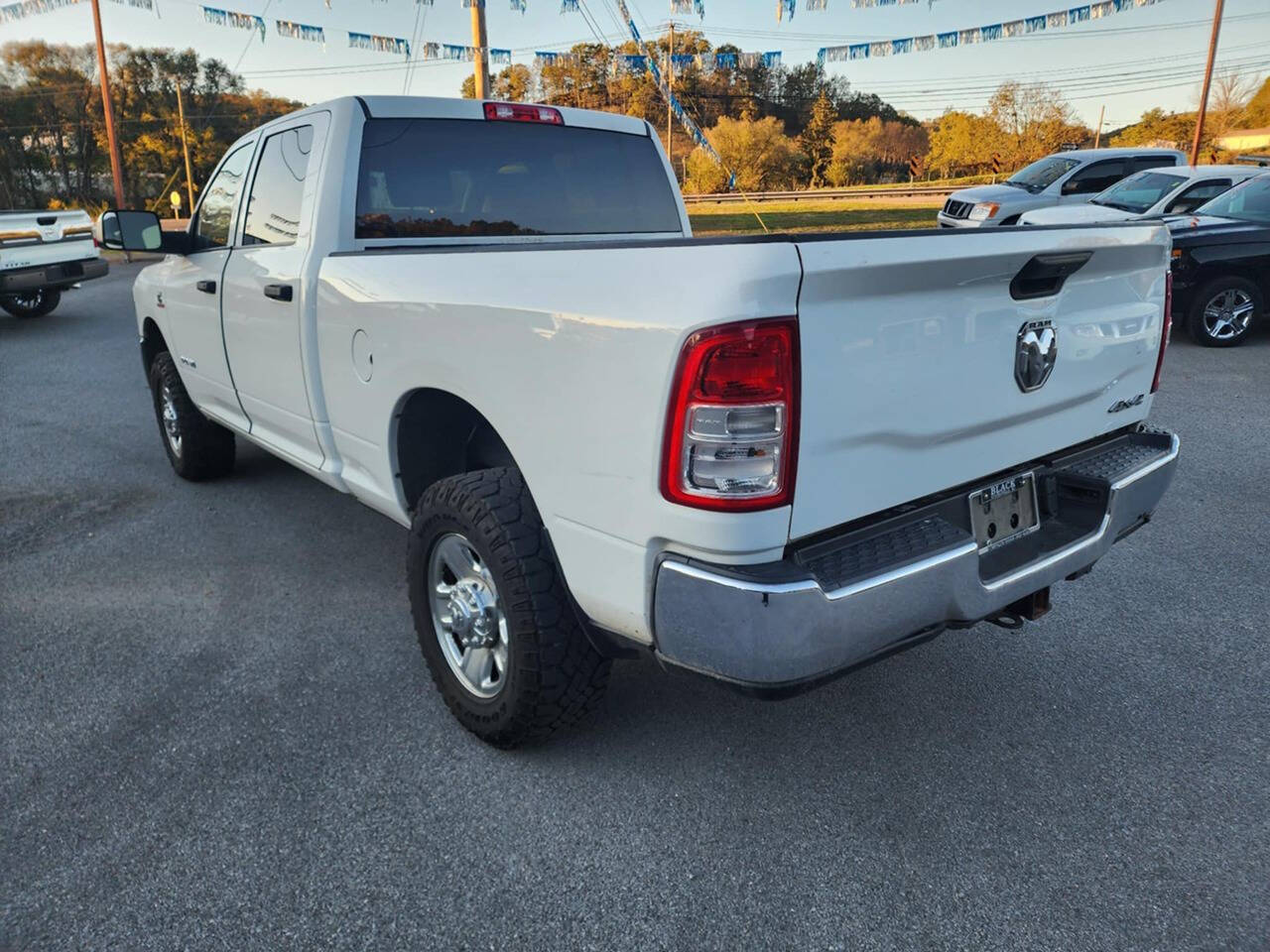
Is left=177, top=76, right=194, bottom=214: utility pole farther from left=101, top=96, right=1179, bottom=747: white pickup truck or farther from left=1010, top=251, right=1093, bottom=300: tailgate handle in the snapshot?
left=1010, top=251, right=1093, bottom=300: tailgate handle

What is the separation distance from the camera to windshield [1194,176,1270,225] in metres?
9.34

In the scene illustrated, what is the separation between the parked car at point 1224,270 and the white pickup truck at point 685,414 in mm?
7396

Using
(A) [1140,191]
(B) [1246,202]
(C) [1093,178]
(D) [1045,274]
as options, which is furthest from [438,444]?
(C) [1093,178]

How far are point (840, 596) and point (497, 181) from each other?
2.52 metres

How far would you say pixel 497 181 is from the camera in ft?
12.3

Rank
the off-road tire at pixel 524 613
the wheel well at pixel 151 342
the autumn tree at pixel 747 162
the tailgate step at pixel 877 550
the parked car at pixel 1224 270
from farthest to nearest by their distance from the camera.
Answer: the parked car at pixel 1224 270, the autumn tree at pixel 747 162, the wheel well at pixel 151 342, the off-road tire at pixel 524 613, the tailgate step at pixel 877 550

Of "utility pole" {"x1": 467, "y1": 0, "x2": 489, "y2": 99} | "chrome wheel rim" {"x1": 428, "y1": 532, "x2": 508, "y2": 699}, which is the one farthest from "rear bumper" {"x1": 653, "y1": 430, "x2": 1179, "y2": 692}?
"utility pole" {"x1": 467, "y1": 0, "x2": 489, "y2": 99}

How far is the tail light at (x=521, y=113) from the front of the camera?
3.79 meters

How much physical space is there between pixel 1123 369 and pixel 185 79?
6331 centimetres

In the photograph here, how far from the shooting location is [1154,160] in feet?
47.6

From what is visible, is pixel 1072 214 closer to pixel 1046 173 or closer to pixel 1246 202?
pixel 1246 202

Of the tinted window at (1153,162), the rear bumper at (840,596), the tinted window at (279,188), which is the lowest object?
the rear bumper at (840,596)

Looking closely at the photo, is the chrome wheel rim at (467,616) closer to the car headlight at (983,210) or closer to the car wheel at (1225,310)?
the car wheel at (1225,310)

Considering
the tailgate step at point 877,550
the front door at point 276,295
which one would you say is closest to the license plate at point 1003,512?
the tailgate step at point 877,550
